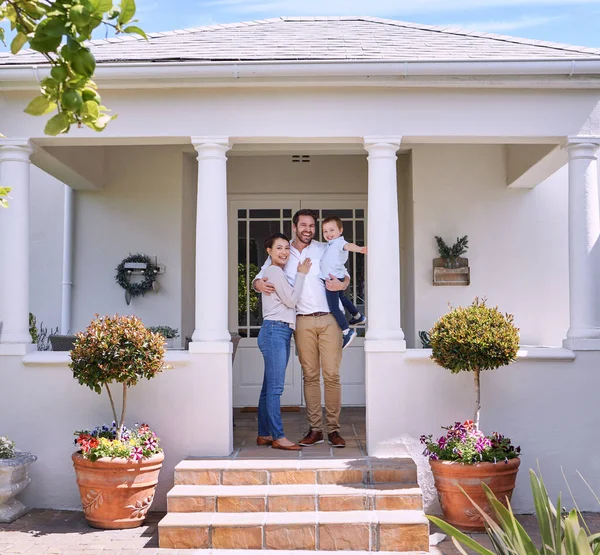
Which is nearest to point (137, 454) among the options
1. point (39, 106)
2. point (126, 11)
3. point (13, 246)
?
point (13, 246)

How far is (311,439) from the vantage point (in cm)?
637

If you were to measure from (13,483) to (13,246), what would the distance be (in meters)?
1.89

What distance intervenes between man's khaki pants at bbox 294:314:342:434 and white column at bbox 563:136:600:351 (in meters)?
1.89

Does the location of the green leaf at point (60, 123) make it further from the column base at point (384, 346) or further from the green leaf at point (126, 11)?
the column base at point (384, 346)

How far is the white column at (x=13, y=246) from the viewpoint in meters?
6.36

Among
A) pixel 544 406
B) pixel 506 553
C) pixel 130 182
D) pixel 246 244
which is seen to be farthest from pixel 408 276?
pixel 506 553

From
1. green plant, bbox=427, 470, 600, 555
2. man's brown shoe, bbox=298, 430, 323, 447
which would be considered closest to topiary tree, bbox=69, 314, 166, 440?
man's brown shoe, bbox=298, 430, 323, 447

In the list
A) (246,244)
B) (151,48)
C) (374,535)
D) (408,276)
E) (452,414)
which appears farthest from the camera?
(246,244)

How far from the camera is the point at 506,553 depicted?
279cm

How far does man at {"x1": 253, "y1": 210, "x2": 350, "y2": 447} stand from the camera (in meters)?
6.22

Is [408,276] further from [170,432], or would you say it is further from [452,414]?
[170,432]

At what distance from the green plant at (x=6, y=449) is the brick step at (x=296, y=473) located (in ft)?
4.37

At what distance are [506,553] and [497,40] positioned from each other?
560 cm

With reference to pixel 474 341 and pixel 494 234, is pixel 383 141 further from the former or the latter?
pixel 494 234
